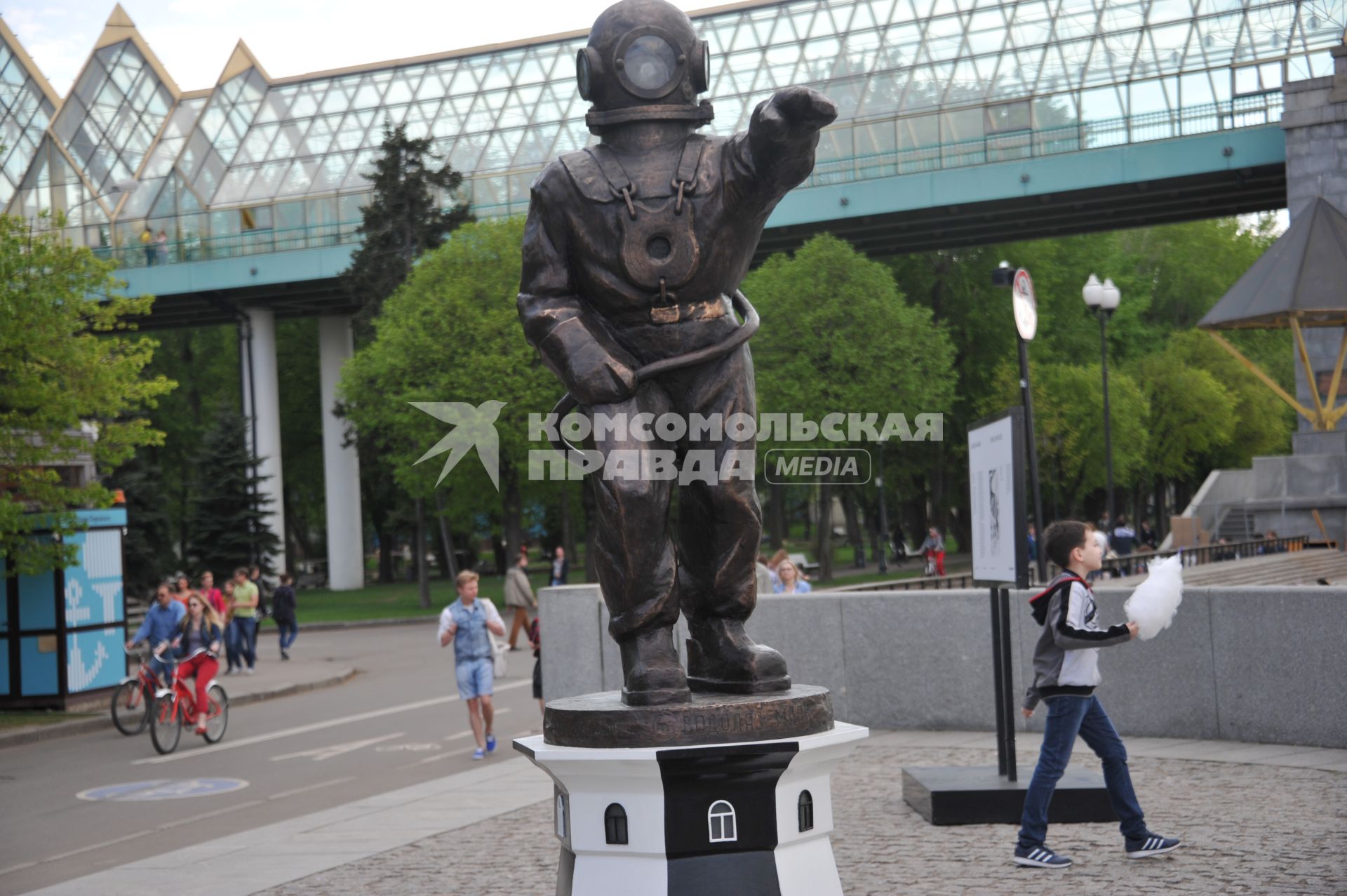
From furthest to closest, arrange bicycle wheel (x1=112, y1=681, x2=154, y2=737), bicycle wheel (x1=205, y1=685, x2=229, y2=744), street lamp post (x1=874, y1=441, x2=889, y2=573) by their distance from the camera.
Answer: street lamp post (x1=874, y1=441, x2=889, y2=573), bicycle wheel (x1=112, y1=681, x2=154, y2=737), bicycle wheel (x1=205, y1=685, x2=229, y2=744)

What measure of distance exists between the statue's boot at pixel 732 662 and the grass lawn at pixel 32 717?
16.4 metres

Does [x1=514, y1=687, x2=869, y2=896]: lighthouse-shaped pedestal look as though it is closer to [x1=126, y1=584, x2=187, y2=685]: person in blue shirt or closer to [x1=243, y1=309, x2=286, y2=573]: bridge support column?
[x1=126, y1=584, x2=187, y2=685]: person in blue shirt

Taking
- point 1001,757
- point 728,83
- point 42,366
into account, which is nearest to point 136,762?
point 42,366

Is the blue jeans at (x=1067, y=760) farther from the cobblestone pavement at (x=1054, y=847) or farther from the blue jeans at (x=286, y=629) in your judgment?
the blue jeans at (x=286, y=629)

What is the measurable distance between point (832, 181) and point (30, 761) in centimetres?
2827

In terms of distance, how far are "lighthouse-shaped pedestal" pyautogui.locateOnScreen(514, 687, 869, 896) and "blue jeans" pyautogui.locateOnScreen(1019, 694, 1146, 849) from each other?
292 centimetres

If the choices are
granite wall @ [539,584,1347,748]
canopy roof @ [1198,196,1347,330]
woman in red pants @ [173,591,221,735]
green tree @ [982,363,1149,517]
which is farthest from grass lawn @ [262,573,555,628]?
granite wall @ [539,584,1347,748]

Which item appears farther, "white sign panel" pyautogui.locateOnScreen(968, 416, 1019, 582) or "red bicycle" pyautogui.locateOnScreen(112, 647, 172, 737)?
"red bicycle" pyautogui.locateOnScreen(112, 647, 172, 737)

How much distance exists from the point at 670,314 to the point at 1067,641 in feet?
11.1

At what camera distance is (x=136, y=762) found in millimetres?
16359

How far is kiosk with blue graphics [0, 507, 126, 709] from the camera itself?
2102cm

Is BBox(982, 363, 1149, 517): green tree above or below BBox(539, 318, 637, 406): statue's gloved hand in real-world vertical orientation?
above

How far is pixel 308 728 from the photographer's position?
1867 cm

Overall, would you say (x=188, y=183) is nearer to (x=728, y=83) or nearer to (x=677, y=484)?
(x=728, y=83)
